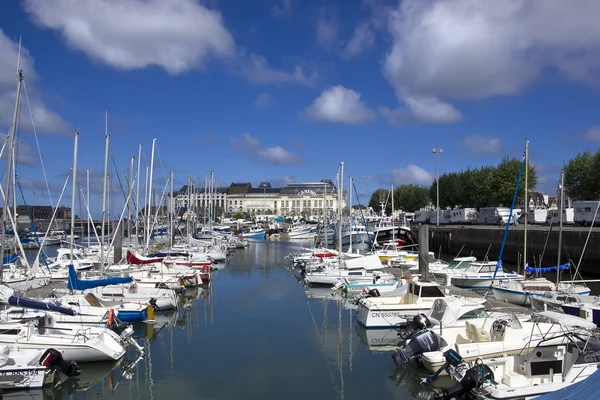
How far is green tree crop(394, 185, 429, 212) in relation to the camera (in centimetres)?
14088

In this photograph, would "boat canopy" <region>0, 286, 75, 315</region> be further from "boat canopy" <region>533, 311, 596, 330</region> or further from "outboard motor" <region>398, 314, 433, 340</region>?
"boat canopy" <region>533, 311, 596, 330</region>

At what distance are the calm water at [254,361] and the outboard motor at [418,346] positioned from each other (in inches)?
18.2

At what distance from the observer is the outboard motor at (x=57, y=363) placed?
17.8 meters

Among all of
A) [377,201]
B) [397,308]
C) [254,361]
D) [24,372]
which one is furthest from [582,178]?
[377,201]

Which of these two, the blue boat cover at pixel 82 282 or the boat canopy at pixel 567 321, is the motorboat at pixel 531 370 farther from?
the blue boat cover at pixel 82 282

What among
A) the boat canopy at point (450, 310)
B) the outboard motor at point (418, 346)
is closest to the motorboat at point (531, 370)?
the outboard motor at point (418, 346)

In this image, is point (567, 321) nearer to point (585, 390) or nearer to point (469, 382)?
point (469, 382)

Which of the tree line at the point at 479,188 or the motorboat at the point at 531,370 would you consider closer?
the motorboat at the point at 531,370


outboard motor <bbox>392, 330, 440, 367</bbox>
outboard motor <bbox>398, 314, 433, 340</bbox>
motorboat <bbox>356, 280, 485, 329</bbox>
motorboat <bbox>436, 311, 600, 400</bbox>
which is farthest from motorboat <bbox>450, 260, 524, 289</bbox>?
motorboat <bbox>436, 311, 600, 400</bbox>

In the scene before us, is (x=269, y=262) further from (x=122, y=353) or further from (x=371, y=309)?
(x=122, y=353)

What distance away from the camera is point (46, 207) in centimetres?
17612

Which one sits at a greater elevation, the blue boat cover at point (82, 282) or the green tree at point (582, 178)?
the green tree at point (582, 178)

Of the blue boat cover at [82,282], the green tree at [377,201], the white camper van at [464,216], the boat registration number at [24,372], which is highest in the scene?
the green tree at [377,201]

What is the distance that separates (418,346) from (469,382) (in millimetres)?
4411
